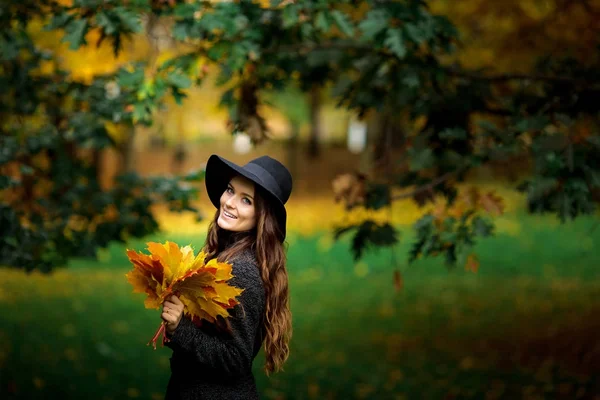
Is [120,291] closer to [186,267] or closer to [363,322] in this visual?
[363,322]

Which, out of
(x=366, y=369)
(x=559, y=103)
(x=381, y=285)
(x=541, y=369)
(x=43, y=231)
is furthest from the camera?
(x=381, y=285)

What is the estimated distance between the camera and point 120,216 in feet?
18.6

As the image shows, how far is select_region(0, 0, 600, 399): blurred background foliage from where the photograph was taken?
4340mm

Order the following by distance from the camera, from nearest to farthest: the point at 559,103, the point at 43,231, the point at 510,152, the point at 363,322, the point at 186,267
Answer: the point at 186,267, the point at 510,152, the point at 559,103, the point at 43,231, the point at 363,322

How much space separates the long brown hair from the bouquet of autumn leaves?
297 mm

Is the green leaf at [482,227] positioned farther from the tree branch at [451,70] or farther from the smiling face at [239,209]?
the smiling face at [239,209]

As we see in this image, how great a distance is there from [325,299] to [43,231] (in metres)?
6.43

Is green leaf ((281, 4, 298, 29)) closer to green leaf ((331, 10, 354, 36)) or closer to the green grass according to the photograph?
green leaf ((331, 10, 354, 36))

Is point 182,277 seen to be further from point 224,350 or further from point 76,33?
point 76,33

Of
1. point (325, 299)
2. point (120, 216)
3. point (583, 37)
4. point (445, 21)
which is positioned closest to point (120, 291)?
point (325, 299)

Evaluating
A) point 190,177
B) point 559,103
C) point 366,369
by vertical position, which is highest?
point 559,103

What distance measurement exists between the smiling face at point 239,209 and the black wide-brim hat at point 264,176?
0.16ft

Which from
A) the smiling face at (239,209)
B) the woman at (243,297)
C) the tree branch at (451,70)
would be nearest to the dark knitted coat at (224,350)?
the woman at (243,297)

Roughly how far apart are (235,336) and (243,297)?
13 cm
